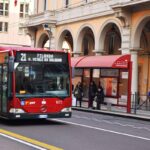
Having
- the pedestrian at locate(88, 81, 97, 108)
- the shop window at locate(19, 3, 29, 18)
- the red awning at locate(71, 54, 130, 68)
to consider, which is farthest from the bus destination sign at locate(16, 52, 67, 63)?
the shop window at locate(19, 3, 29, 18)

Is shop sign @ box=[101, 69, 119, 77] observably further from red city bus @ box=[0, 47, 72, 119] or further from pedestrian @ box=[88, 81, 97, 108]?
red city bus @ box=[0, 47, 72, 119]

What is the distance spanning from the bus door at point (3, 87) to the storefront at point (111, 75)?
8.67 metres

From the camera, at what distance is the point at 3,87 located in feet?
65.4

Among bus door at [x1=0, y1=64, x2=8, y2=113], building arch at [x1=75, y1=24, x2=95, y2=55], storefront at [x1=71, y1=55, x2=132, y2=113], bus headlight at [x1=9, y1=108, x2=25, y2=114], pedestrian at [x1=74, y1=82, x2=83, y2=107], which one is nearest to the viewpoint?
bus headlight at [x1=9, y1=108, x2=25, y2=114]

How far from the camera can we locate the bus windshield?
63.1 feet

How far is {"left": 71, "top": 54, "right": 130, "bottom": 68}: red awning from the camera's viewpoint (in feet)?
100

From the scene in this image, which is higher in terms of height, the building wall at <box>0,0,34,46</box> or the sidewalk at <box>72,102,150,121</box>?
the building wall at <box>0,0,34,46</box>

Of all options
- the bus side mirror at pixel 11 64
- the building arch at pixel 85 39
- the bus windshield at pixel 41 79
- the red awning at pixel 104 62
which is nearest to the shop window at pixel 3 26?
the building arch at pixel 85 39

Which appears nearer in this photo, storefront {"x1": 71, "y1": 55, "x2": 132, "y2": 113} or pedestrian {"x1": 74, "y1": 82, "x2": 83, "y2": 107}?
storefront {"x1": 71, "y1": 55, "x2": 132, "y2": 113}

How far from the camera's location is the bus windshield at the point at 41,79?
63.1ft

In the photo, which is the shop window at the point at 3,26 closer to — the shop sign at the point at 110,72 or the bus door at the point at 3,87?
the shop sign at the point at 110,72

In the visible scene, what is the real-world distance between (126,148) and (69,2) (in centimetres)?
3161

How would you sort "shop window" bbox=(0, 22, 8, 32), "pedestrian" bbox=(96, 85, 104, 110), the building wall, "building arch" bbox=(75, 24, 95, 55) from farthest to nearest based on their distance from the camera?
1. the building wall
2. "shop window" bbox=(0, 22, 8, 32)
3. "building arch" bbox=(75, 24, 95, 55)
4. "pedestrian" bbox=(96, 85, 104, 110)

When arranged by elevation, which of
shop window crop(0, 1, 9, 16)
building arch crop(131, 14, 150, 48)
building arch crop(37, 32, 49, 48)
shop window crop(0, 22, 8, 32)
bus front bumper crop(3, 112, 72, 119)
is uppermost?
shop window crop(0, 1, 9, 16)
